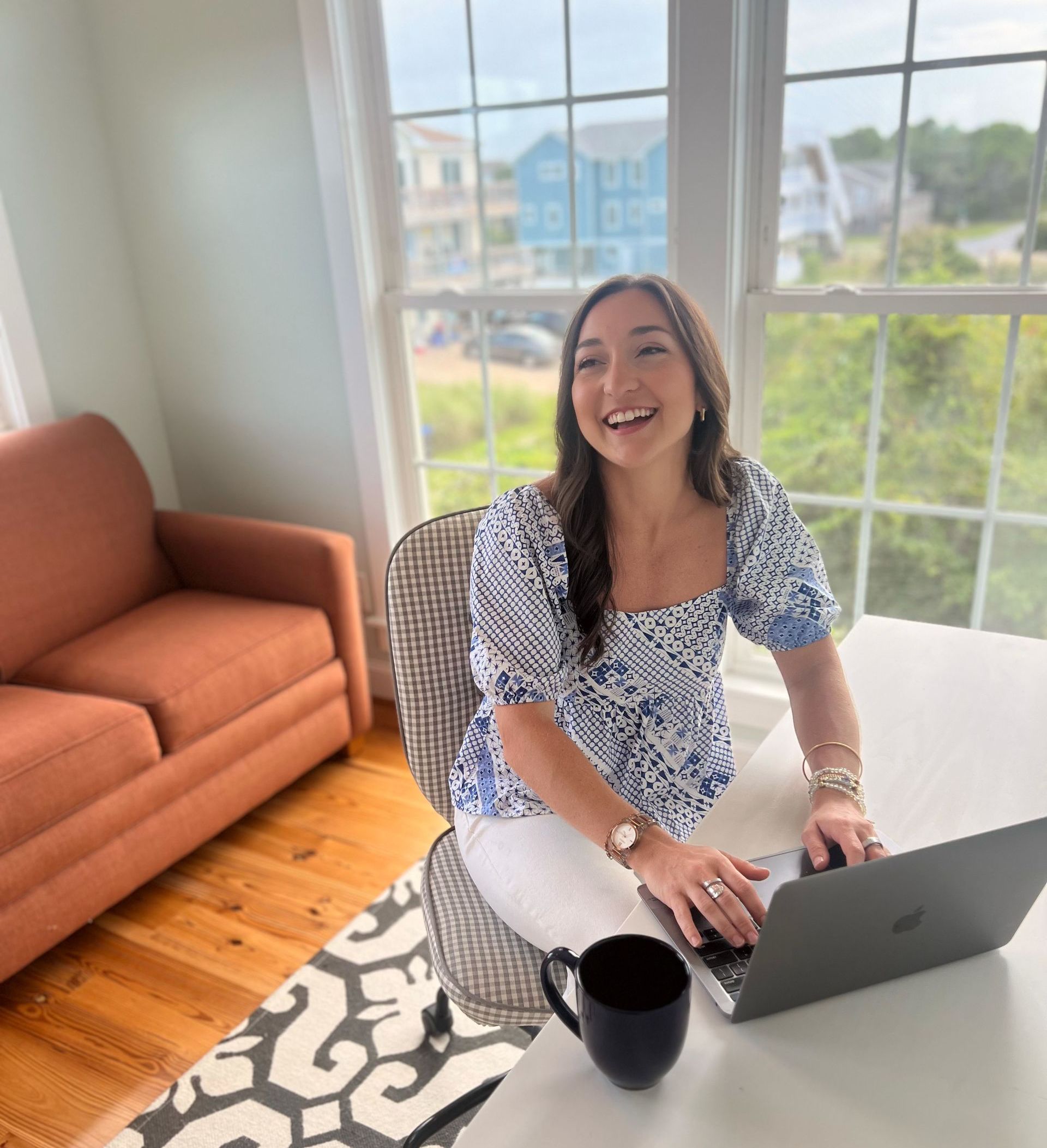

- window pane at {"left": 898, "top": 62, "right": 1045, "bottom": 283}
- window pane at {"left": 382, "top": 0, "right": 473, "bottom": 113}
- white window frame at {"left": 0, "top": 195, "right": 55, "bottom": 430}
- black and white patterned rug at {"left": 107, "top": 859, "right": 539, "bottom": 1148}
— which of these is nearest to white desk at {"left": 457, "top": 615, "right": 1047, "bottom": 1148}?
black and white patterned rug at {"left": 107, "top": 859, "right": 539, "bottom": 1148}

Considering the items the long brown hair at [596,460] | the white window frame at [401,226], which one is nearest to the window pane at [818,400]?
the white window frame at [401,226]

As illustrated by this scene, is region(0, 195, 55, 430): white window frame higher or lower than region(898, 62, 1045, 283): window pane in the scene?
lower

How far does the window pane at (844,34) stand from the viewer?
1.90 meters

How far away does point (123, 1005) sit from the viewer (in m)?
1.92

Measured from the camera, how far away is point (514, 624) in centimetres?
122

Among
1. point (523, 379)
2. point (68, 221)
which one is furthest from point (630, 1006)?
point (68, 221)

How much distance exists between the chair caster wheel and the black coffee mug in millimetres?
1096

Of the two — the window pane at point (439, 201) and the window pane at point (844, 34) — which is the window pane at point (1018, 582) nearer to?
the window pane at point (844, 34)

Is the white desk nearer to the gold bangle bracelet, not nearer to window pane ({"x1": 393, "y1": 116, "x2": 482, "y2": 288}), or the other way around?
the gold bangle bracelet

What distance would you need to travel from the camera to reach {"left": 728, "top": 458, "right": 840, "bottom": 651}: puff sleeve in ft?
4.23

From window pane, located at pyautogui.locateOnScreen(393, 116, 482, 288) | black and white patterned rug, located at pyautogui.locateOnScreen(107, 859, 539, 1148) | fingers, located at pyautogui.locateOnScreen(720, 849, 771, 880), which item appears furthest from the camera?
window pane, located at pyautogui.locateOnScreen(393, 116, 482, 288)

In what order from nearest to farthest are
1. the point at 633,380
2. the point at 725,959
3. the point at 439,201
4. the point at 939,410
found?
Result: the point at 725,959
the point at 633,380
the point at 939,410
the point at 439,201

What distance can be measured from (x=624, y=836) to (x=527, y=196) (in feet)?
5.98

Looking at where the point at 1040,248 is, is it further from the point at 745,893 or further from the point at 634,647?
the point at 745,893
